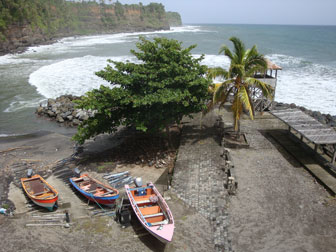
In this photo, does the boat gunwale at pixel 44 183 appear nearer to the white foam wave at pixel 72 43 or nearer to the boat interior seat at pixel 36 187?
the boat interior seat at pixel 36 187

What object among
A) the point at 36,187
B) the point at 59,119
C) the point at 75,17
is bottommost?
the point at 59,119

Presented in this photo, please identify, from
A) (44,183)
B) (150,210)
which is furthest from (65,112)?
(150,210)

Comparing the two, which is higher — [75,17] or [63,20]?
[75,17]

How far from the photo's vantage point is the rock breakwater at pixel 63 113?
2341 centimetres

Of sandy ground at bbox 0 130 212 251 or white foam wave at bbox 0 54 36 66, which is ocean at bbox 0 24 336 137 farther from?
sandy ground at bbox 0 130 212 251

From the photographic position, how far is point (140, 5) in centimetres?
16700

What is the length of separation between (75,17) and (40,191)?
5317 inches

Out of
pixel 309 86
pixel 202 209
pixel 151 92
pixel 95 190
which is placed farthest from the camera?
pixel 309 86

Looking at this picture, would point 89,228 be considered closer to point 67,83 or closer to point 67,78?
point 67,83

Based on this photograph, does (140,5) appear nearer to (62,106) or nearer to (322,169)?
(62,106)

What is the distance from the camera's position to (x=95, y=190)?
1233cm

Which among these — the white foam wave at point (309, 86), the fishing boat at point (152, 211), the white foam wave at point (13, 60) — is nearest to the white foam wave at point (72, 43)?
the white foam wave at point (13, 60)

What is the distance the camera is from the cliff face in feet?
214

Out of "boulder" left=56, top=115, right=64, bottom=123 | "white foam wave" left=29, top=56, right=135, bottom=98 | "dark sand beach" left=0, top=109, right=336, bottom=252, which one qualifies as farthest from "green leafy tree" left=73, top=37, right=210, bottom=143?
"white foam wave" left=29, top=56, right=135, bottom=98
